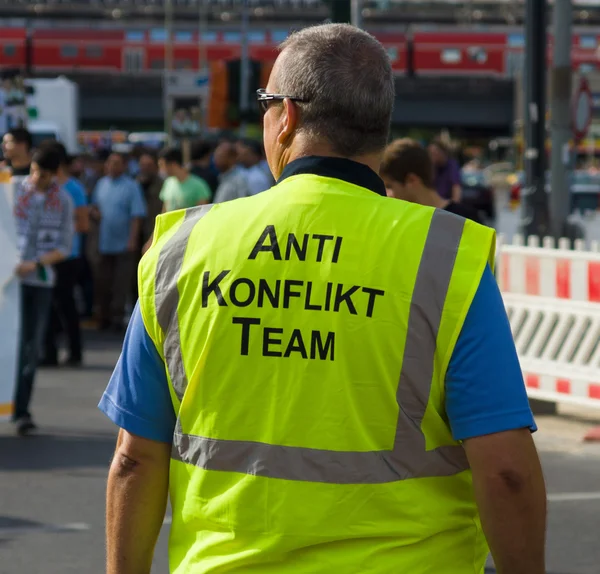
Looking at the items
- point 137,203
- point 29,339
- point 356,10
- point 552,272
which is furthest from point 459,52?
point 29,339

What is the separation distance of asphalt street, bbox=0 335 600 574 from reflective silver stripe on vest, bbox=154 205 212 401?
389cm

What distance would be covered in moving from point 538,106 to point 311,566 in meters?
14.5

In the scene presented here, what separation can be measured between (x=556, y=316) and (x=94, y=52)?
85.2 m

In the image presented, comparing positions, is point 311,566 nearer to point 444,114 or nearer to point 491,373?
point 491,373

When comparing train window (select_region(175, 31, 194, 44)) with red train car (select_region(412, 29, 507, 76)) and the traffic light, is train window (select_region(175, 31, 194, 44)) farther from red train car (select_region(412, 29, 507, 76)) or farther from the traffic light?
the traffic light

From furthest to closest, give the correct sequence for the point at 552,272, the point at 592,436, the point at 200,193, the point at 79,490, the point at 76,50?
1. the point at 76,50
2. the point at 200,193
3. the point at 552,272
4. the point at 592,436
5. the point at 79,490

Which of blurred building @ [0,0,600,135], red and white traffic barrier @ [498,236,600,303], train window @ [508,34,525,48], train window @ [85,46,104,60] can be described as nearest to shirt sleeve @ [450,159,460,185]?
red and white traffic barrier @ [498,236,600,303]

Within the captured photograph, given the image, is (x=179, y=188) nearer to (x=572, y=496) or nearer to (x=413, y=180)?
(x=413, y=180)

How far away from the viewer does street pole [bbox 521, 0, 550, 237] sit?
15.9 meters

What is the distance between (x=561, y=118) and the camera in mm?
15812

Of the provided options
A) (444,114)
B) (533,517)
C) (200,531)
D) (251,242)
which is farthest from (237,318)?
(444,114)

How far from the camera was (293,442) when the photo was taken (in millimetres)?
2266

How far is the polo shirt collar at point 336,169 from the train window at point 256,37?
9200cm

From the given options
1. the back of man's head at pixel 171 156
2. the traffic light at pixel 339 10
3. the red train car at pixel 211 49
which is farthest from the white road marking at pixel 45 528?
the red train car at pixel 211 49
